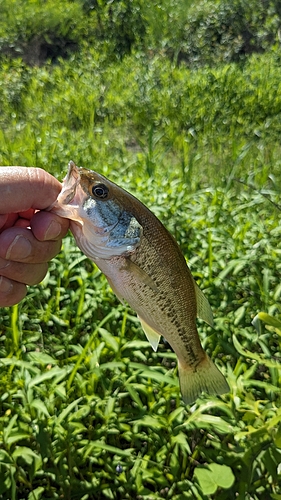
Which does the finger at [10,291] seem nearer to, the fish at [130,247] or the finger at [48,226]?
the finger at [48,226]

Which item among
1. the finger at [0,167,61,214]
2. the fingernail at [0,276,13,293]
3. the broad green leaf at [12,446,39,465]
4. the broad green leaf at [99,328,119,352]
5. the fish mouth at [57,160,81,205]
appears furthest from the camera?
the broad green leaf at [99,328,119,352]

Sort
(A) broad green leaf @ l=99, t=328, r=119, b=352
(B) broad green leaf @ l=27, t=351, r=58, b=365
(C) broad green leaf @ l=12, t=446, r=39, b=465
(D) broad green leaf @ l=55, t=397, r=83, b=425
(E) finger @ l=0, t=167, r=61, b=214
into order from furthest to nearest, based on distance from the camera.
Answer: (A) broad green leaf @ l=99, t=328, r=119, b=352, (B) broad green leaf @ l=27, t=351, r=58, b=365, (D) broad green leaf @ l=55, t=397, r=83, b=425, (C) broad green leaf @ l=12, t=446, r=39, b=465, (E) finger @ l=0, t=167, r=61, b=214

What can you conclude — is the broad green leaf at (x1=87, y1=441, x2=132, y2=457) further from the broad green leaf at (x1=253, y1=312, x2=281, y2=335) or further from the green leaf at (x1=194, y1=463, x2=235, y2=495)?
the broad green leaf at (x1=253, y1=312, x2=281, y2=335)

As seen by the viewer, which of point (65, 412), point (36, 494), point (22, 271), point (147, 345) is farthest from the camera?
point (147, 345)

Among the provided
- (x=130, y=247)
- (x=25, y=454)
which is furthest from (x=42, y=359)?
(x=130, y=247)

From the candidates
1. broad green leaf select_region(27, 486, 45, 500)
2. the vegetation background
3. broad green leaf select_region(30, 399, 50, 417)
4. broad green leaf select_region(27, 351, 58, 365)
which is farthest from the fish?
broad green leaf select_region(27, 486, 45, 500)

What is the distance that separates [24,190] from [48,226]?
0.14 metres

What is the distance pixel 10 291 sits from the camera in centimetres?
184

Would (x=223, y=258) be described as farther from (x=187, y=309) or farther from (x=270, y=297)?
(x=187, y=309)

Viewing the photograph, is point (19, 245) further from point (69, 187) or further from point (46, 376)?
point (46, 376)

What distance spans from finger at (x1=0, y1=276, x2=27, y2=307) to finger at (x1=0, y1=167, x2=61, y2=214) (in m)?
0.32

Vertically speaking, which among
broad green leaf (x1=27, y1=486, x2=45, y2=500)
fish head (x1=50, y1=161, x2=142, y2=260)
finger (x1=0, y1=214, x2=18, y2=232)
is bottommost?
broad green leaf (x1=27, y1=486, x2=45, y2=500)

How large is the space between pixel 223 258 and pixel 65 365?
4.03 ft

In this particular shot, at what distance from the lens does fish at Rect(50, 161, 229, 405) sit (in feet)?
4.80
